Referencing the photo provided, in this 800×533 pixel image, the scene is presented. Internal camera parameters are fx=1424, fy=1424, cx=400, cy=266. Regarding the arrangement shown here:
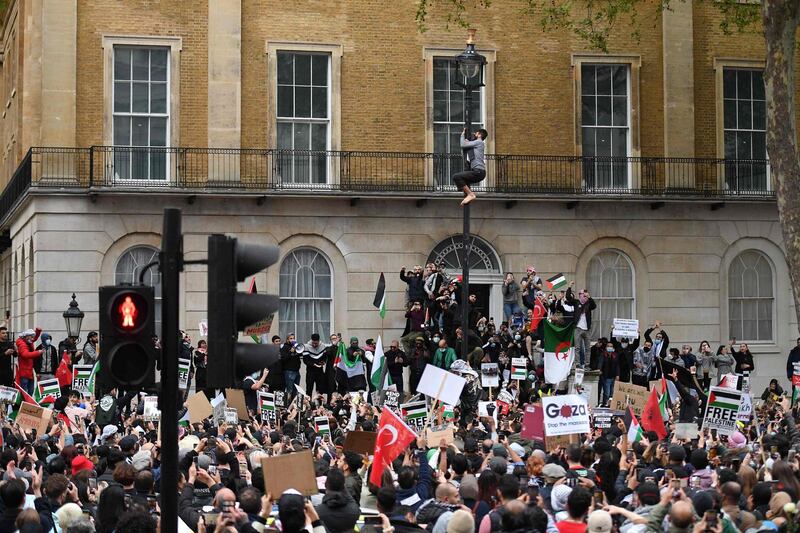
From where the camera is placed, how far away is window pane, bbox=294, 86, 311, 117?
115 ft

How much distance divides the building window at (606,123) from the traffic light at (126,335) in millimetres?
28552

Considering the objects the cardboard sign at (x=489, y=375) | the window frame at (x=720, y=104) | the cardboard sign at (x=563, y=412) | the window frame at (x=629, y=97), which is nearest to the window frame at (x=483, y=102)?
the window frame at (x=629, y=97)

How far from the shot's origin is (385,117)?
35.2 metres

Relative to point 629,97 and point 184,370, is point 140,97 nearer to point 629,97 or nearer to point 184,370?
point 184,370

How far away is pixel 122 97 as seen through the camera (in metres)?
34.0

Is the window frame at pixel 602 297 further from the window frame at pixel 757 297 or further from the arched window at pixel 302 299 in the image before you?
the arched window at pixel 302 299

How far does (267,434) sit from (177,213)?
1018cm

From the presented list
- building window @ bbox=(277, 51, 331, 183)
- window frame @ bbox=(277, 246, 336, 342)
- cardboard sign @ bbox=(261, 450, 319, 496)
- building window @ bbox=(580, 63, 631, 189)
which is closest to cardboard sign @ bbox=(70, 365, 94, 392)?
window frame @ bbox=(277, 246, 336, 342)

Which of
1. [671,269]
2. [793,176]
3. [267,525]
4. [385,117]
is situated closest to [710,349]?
[671,269]

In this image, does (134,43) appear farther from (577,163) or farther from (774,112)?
(774,112)

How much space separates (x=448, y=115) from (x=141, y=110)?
7617 millimetres

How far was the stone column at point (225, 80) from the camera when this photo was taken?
34.1 meters

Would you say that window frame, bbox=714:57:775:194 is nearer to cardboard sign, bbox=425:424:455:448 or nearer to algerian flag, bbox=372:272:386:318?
algerian flag, bbox=372:272:386:318

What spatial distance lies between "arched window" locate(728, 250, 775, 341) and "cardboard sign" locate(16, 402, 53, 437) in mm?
23406
